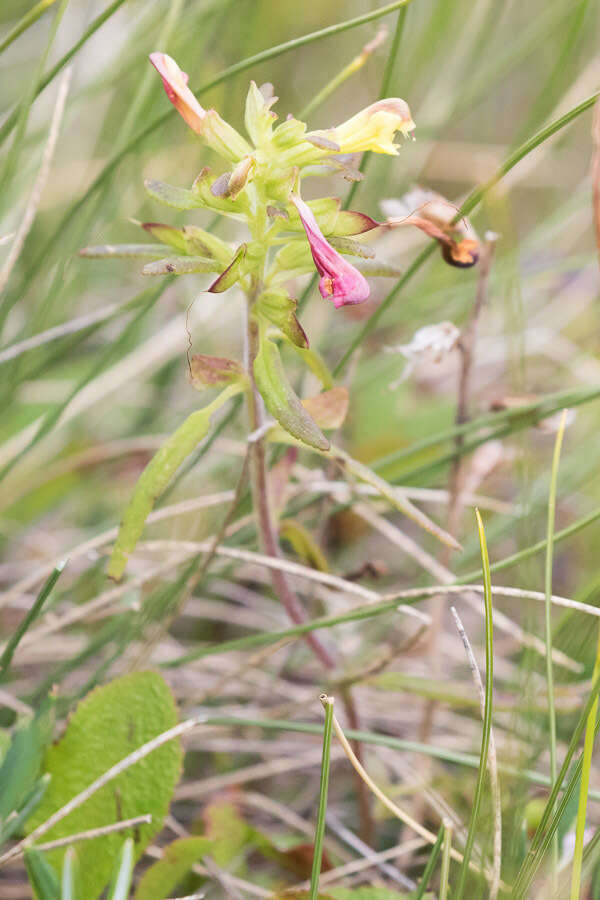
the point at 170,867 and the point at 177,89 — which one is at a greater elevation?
the point at 177,89

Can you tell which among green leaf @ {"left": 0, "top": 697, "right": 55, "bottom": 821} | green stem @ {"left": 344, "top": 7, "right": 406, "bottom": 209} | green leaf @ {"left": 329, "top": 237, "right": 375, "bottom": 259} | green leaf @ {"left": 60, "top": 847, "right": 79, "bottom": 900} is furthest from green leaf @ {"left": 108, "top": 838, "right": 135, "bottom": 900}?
green stem @ {"left": 344, "top": 7, "right": 406, "bottom": 209}

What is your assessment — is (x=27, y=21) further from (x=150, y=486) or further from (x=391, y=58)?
(x=150, y=486)

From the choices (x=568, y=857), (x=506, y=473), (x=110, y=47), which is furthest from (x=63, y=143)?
(x=568, y=857)

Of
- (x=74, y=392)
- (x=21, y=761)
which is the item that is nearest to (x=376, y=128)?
(x=74, y=392)

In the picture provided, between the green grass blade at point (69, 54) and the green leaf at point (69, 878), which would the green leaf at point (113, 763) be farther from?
the green grass blade at point (69, 54)

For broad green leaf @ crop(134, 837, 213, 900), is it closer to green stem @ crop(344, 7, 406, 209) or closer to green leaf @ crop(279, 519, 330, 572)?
green leaf @ crop(279, 519, 330, 572)

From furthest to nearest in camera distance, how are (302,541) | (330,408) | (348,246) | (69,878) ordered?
1. (302,541)
2. (330,408)
3. (348,246)
4. (69,878)

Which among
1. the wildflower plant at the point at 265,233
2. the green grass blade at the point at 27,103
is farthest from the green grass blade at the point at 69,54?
the wildflower plant at the point at 265,233

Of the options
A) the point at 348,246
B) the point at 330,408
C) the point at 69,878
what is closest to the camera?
the point at 69,878
